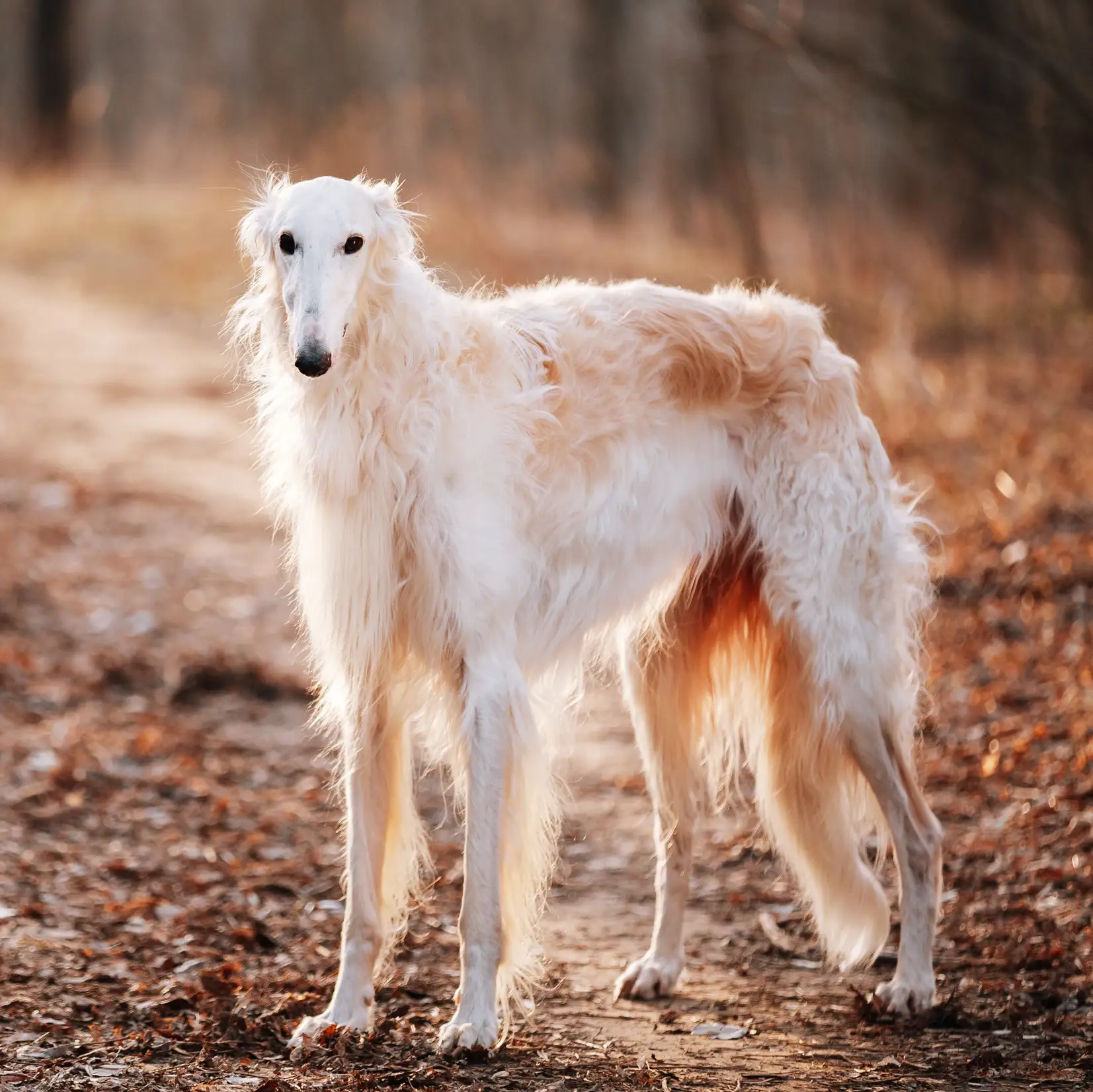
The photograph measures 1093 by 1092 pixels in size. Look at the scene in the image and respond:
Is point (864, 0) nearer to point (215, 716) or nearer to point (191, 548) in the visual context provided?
point (191, 548)

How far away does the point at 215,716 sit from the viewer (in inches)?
209

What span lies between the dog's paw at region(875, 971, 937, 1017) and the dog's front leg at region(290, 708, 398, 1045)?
1219 mm

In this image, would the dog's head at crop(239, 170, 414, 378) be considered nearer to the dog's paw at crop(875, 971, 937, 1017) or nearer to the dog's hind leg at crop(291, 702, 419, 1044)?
the dog's hind leg at crop(291, 702, 419, 1044)

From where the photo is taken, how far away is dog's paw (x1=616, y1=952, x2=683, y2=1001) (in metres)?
3.37

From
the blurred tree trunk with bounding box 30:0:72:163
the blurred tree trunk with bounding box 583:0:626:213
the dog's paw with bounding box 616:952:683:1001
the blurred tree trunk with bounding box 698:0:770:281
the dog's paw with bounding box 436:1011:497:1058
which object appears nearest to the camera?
the dog's paw with bounding box 436:1011:497:1058

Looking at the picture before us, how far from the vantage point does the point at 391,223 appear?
291 cm

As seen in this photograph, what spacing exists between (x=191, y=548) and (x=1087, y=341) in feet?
20.9

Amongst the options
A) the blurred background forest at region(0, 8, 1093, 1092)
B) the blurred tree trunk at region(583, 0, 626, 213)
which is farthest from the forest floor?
the blurred tree trunk at region(583, 0, 626, 213)

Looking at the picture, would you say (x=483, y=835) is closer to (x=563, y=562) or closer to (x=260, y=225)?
(x=563, y=562)

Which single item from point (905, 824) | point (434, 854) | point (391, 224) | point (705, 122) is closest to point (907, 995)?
point (905, 824)

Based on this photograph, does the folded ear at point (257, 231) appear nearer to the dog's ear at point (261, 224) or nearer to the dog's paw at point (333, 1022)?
the dog's ear at point (261, 224)

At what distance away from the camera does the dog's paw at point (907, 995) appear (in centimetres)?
322

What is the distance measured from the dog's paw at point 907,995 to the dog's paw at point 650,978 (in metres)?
0.50

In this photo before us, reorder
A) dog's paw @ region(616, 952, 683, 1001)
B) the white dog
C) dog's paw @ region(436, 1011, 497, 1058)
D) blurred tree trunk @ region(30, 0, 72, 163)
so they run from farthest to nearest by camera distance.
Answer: blurred tree trunk @ region(30, 0, 72, 163) < dog's paw @ region(616, 952, 683, 1001) < the white dog < dog's paw @ region(436, 1011, 497, 1058)
